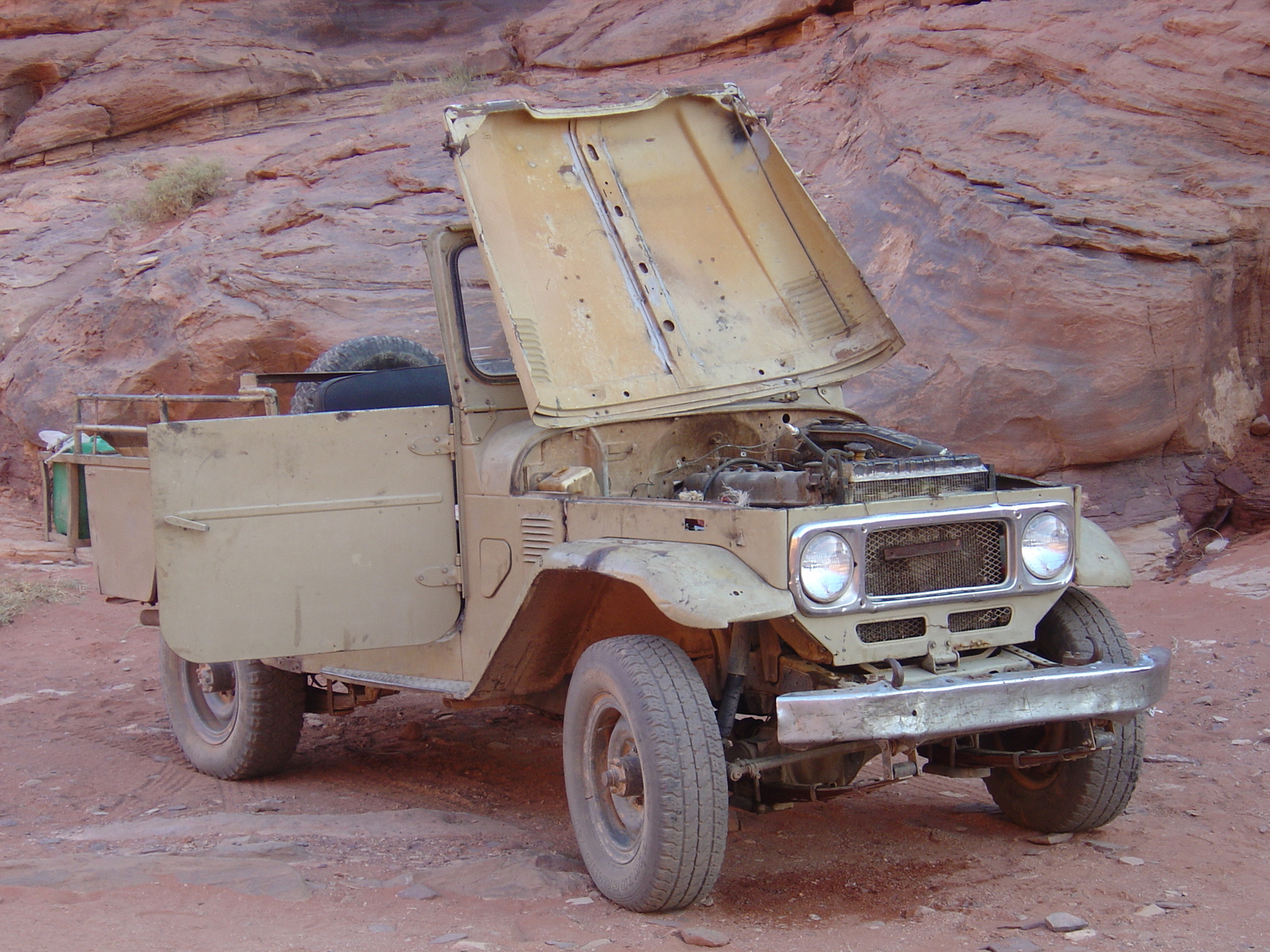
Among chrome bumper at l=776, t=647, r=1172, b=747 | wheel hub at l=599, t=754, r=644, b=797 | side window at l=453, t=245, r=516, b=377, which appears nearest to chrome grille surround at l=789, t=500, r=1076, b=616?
chrome bumper at l=776, t=647, r=1172, b=747

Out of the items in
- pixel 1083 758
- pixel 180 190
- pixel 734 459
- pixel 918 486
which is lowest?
pixel 1083 758

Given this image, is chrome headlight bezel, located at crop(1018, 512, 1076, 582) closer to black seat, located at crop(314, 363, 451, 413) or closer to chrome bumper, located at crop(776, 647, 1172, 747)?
chrome bumper, located at crop(776, 647, 1172, 747)

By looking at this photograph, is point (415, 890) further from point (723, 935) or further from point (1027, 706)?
point (1027, 706)

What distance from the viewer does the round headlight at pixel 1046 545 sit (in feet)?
12.4

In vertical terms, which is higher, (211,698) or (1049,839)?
(211,698)

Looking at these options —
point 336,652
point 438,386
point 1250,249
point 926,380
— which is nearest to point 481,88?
point 926,380

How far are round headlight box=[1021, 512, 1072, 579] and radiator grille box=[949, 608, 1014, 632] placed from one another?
6.0 inches

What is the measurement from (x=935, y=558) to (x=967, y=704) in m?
0.49

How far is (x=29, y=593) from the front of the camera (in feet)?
30.3

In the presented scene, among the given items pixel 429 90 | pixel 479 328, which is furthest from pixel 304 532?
pixel 429 90

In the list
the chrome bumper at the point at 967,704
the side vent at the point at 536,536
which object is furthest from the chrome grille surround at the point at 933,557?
the side vent at the point at 536,536

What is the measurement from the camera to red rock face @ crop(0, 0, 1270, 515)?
8805 mm

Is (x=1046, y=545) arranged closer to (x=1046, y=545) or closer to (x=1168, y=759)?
(x=1046, y=545)

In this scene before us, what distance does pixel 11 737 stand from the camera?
615 cm
